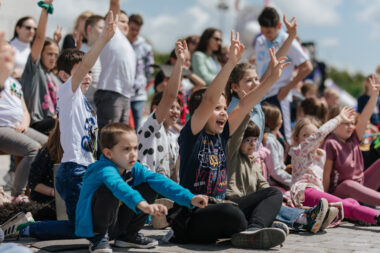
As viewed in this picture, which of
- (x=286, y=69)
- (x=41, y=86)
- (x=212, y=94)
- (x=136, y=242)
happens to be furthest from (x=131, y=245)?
(x=286, y=69)

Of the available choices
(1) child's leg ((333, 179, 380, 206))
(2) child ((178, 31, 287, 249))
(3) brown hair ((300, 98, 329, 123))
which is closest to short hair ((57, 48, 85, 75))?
(2) child ((178, 31, 287, 249))

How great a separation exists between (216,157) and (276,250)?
86cm

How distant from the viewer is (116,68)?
6105 mm

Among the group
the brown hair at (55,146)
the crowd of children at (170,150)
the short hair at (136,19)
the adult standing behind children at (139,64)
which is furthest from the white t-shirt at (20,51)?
the brown hair at (55,146)

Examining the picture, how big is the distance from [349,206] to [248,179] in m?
1.17

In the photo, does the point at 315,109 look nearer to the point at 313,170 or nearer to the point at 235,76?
the point at 313,170

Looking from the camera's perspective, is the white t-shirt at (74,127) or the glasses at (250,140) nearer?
the white t-shirt at (74,127)

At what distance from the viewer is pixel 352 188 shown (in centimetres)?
559

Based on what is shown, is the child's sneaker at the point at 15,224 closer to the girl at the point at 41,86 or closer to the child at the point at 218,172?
the child at the point at 218,172

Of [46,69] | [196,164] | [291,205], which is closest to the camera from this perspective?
[196,164]

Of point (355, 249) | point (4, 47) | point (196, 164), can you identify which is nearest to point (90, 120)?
point (196, 164)

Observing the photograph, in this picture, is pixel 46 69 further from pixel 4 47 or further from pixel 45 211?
pixel 4 47

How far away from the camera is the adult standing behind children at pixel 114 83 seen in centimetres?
604

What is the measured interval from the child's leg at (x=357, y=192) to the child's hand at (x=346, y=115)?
0.65m
